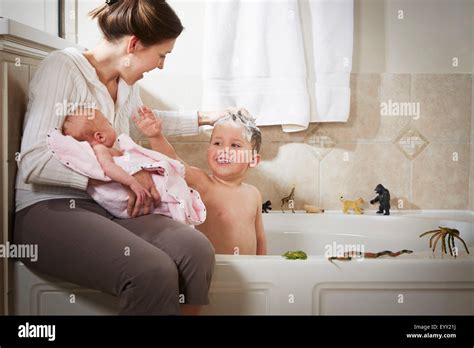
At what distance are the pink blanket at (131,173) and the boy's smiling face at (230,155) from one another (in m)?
0.18

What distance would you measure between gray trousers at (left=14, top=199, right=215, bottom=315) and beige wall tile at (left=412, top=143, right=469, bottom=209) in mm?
862

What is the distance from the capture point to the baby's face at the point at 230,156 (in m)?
1.70

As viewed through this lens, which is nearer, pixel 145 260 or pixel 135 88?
pixel 145 260

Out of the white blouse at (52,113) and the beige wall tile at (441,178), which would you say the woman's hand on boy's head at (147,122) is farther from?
the beige wall tile at (441,178)

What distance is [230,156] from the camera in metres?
1.70

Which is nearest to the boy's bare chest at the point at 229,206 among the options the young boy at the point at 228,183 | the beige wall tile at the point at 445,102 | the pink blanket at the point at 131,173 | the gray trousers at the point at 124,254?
the young boy at the point at 228,183

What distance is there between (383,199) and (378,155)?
141mm

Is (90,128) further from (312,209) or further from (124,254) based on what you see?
(312,209)

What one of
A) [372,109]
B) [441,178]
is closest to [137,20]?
[372,109]

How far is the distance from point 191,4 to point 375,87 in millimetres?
607

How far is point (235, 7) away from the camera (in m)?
1.89
